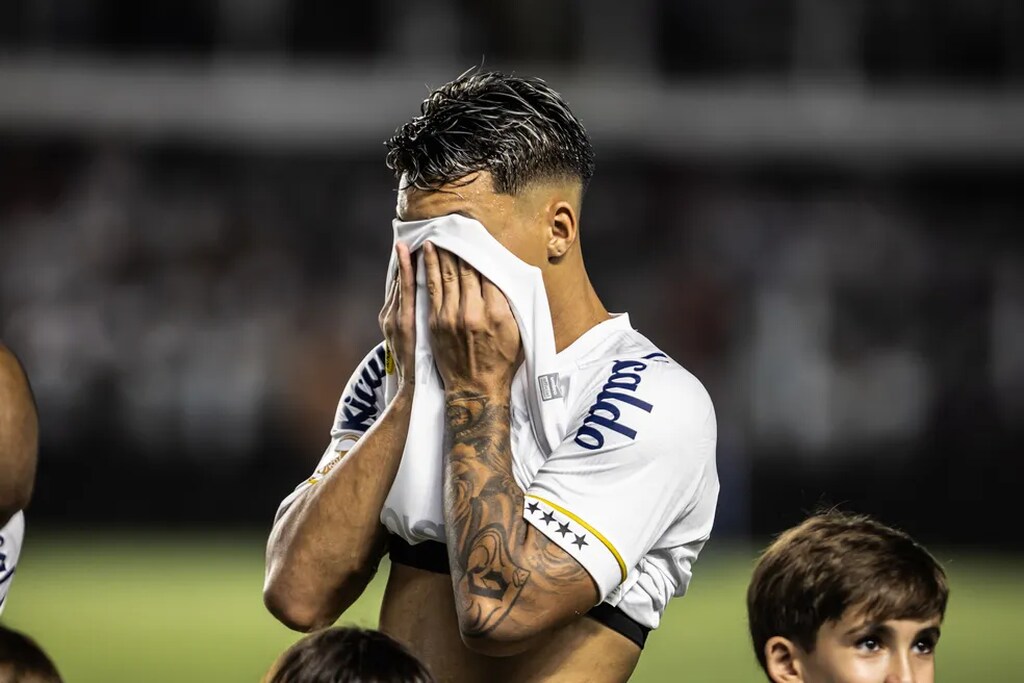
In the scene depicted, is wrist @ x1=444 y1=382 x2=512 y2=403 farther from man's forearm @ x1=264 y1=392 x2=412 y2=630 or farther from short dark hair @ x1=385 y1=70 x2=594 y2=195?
short dark hair @ x1=385 y1=70 x2=594 y2=195

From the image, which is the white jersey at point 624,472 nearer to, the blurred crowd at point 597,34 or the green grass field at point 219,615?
the green grass field at point 219,615

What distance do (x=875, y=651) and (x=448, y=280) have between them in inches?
45.8

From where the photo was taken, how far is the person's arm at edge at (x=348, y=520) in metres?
3.01

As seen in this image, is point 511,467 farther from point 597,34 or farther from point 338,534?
point 597,34

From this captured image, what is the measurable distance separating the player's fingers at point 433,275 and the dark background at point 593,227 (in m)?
11.2

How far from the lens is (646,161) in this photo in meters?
16.8

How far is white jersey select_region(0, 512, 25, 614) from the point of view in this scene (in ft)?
11.3

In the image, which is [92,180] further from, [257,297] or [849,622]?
[849,622]

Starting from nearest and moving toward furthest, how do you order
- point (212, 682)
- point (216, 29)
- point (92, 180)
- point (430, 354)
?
point (430, 354), point (212, 682), point (92, 180), point (216, 29)

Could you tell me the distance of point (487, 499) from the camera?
2.80 m

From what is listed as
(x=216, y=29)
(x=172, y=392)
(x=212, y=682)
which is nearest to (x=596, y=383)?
(x=212, y=682)

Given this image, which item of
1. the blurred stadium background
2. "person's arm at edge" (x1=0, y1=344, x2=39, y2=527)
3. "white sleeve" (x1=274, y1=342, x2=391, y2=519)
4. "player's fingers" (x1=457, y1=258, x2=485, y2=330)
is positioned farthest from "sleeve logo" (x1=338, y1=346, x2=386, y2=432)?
the blurred stadium background

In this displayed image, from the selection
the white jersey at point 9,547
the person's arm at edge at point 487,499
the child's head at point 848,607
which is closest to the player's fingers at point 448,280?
the person's arm at edge at point 487,499

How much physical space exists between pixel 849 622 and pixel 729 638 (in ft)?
23.4
